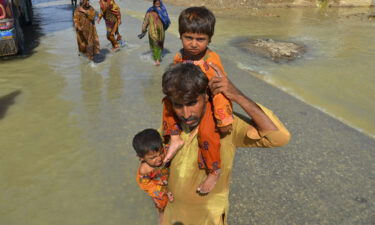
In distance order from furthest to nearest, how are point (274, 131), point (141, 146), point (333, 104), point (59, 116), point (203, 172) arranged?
point (333, 104) < point (59, 116) < point (141, 146) < point (203, 172) < point (274, 131)

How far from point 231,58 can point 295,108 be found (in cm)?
334

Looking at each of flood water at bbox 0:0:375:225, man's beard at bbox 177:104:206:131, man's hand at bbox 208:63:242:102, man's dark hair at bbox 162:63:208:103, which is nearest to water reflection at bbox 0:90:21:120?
flood water at bbox 0:0:375:225

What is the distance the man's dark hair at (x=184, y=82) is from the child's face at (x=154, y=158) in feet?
2.04

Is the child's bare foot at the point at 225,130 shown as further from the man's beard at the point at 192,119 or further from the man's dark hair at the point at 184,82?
the man's dark hair at the point at 184,82

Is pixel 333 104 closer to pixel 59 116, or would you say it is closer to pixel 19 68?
pixel 59 116

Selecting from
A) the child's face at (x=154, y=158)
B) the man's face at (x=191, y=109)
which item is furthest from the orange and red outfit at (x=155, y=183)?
the man's face at (x=191, y=109)

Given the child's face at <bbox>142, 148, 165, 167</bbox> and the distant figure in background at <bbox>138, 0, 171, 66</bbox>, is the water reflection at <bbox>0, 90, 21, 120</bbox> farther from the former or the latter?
the child's face at <bbox>142, 148, 165, 167</bbox>

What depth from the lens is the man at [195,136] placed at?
4.64 feet

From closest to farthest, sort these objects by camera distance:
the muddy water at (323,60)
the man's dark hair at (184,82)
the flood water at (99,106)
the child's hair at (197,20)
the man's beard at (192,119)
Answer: the man's dark hair at (184,82), the man's beard at (192,119), the child's hair at (197,20), the flood water at (99,106), the muddy water at (323,60)

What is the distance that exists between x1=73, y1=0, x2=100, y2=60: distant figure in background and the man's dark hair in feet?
22.5

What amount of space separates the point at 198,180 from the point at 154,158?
37 cm

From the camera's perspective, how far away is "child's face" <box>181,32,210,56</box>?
1956mm

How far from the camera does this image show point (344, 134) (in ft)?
14.4

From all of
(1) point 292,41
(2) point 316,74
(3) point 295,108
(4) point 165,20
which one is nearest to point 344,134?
(3) point 295,108
